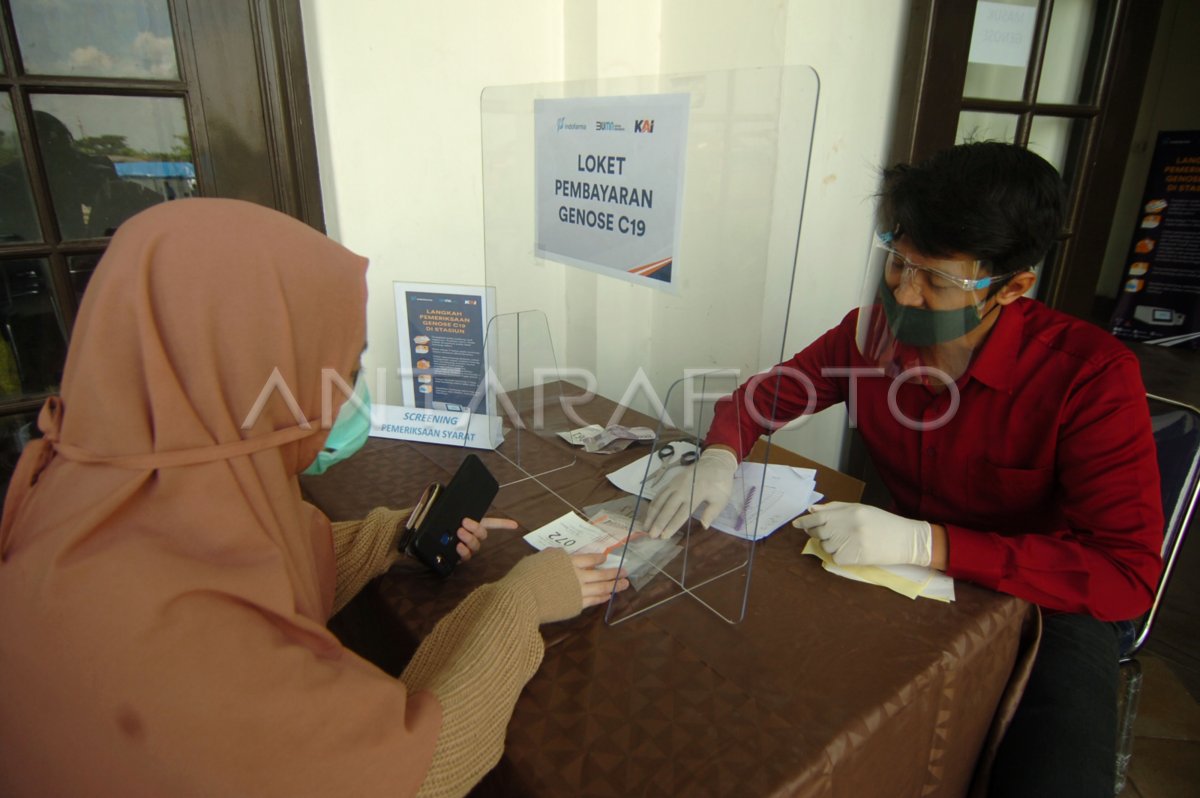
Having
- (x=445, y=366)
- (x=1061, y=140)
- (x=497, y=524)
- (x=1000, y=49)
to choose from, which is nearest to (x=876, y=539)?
(x=497, y=524)

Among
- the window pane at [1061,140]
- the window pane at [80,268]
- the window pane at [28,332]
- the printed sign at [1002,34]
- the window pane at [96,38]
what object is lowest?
Result: the window pane at [28,332]

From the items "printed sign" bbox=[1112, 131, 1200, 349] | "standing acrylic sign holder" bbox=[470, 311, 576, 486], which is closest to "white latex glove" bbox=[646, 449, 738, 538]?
"standing acrylic sign holder" bbox=[470, 311, 576, 486]

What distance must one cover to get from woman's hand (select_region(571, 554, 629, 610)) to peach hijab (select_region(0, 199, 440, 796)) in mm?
299

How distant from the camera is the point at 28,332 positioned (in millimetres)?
1593

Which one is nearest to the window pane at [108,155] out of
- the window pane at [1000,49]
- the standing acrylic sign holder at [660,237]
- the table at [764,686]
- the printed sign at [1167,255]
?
the standing acrylic sign holder at [660,237]

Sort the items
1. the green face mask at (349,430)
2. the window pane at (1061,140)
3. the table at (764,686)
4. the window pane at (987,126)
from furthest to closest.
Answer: the window pane at (1061,140)
the window pane at (987,126)
the green face mask at (349,430)
the table at (764,686)

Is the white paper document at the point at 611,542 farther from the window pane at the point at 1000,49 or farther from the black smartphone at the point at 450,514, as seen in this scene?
the window pane at the point at 1000,49

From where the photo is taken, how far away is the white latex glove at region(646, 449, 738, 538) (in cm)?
112

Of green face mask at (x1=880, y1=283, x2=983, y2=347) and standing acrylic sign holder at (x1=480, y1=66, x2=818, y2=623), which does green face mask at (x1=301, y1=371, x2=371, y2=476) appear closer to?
standing acrylic sign holder at (x1=480, y1=66, x2=818, y2=623)

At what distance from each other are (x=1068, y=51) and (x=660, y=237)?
5.49ft

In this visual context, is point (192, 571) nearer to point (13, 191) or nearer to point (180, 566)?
point (180, 566)

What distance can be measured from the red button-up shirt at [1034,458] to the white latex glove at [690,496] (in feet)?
0.41

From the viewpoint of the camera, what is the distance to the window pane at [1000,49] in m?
1.75

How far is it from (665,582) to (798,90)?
809 mm
